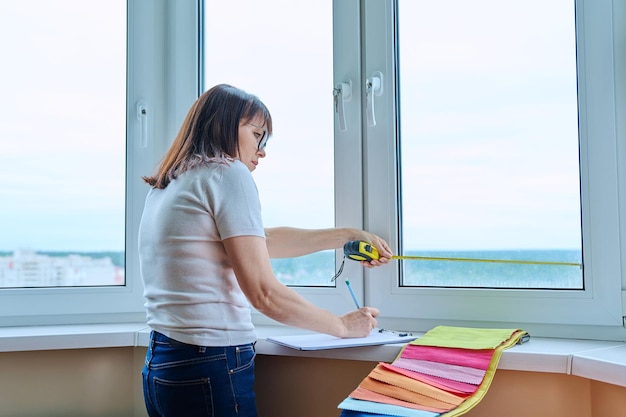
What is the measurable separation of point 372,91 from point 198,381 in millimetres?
962

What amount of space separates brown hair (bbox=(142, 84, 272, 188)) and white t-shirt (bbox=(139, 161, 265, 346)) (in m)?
0.08

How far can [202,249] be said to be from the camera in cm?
143

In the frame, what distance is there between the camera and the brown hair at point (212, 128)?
1.53 meters

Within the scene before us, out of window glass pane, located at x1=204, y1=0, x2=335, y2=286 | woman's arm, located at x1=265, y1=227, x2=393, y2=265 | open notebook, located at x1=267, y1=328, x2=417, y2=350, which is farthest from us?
window glass pane, located at x1=204, y1=0, x2=335, y2=286

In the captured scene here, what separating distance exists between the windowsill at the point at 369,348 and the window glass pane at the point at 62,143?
0.23 metres

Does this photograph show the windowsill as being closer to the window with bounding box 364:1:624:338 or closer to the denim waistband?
the window with bounding box 364:1:624:338

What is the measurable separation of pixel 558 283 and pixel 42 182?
156cm

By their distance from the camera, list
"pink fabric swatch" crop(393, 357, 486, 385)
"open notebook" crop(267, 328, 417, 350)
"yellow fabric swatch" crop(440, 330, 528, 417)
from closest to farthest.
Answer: "yellow fabric swatch" crop(440, 330, 528, 417) → "pink fabric swatch" crop(393, 357, 486, 385) → "open notebook" crop(267, 328, 417, 350)

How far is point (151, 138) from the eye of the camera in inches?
86.0

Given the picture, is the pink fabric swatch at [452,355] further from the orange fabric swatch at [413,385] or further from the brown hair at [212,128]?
the brown hair at [212,128]

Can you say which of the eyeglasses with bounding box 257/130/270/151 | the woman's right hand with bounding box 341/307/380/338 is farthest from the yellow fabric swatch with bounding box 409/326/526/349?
the eyeglasses with bounding box 257/130/270/151

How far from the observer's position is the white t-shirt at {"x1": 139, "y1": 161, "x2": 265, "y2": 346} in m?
1.41

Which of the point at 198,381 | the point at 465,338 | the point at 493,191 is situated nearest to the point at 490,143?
the point at 493,191

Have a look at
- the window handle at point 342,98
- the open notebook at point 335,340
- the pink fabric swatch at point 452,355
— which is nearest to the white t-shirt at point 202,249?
the open notebook at point 335,340
